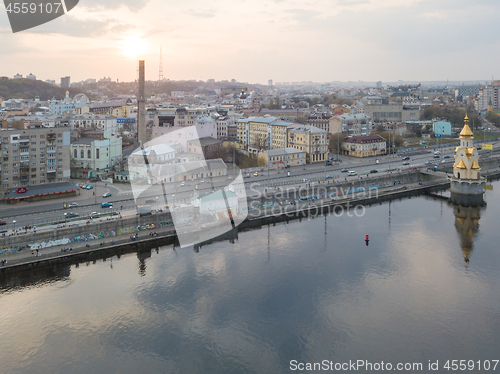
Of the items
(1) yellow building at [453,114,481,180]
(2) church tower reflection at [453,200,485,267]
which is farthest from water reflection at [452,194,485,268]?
(1) yellow building at [453,114,481,180]

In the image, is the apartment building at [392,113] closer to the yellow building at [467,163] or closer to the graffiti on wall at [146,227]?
the yellow building at [467,163]

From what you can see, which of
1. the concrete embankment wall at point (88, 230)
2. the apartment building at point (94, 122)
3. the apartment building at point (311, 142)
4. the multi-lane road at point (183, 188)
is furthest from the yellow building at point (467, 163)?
the apartment building at point (94, 122)

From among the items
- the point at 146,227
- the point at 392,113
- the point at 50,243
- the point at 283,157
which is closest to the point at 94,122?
the point at 283,157

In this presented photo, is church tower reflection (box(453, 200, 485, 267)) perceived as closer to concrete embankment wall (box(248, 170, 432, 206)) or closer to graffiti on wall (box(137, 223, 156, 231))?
concrete embankment wall (box(248, 170, 432, 206))

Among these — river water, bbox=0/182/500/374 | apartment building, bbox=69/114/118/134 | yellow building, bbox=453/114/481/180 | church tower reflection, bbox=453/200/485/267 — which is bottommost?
river water, bbox=0/182/500/374

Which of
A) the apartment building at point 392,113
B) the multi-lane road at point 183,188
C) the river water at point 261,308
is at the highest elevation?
the apartment building at point 392,113
